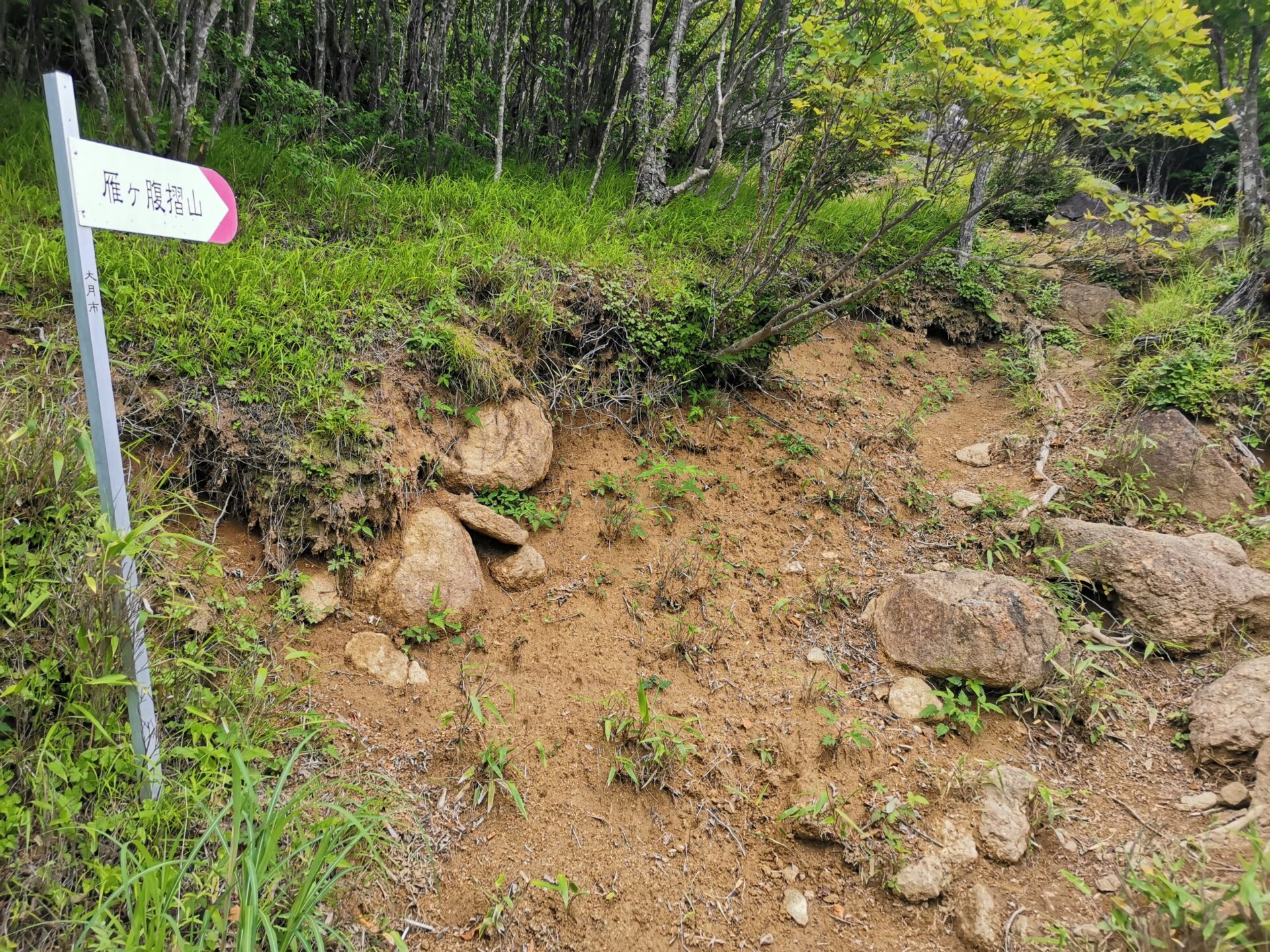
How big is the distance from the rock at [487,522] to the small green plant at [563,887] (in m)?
1.57

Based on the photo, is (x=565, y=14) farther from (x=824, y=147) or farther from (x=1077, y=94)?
(x=1077, y=94)

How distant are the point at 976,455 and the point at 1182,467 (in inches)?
48.6

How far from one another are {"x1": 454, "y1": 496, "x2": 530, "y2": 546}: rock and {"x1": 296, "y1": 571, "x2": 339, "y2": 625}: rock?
679mm

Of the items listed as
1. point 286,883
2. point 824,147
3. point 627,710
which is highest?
point 824,147

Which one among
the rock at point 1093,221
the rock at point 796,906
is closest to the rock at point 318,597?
the rock at point 796,906

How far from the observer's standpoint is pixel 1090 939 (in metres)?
2.06

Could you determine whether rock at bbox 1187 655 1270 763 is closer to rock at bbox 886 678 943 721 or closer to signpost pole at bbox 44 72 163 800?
rock at bbox 886 678 943 721

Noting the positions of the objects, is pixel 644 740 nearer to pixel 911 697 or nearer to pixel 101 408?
pixel 911 697

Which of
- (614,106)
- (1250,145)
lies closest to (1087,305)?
(1250,145)

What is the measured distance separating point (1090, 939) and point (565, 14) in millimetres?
6811

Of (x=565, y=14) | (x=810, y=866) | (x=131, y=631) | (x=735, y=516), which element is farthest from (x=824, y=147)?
(x=131, y=631)

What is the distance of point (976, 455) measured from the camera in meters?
4.94

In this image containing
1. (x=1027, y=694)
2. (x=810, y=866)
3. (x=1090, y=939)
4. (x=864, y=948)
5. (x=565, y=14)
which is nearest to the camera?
(x=1090, y=939)

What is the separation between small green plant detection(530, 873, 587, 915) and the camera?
2.17 meters
